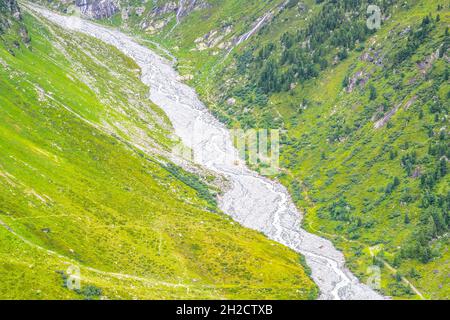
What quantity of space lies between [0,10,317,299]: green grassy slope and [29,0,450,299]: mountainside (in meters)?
19.0

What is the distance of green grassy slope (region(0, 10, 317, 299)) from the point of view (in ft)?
254

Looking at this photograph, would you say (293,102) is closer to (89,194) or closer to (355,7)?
(355,7)

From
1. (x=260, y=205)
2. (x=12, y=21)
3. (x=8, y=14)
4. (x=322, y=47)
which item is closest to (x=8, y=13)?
A: (x=8, y=14)

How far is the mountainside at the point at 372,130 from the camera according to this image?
104875 millimetres

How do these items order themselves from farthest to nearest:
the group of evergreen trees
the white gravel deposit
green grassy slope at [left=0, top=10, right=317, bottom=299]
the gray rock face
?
the group of evergreen trees, the gray rock face, the white gravel deposit, green grassy slope at [left=0, top=10, right=317, bottom=299]

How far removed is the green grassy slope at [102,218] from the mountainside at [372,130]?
1904 centimetres

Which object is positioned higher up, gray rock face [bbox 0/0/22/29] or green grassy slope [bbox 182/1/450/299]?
gray rock face [bbox 0/0/22/29]

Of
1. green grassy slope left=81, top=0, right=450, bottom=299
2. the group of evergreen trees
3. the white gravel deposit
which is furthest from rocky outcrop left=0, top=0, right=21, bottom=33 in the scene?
the group of evergreen trees

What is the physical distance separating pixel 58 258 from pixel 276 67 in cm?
13358

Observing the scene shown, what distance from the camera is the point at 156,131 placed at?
551ft

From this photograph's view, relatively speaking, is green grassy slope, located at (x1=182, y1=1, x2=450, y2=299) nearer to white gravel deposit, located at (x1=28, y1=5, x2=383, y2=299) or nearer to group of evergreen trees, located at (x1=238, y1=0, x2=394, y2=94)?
group of evergreen trees, located at (x1=238, y1=0, x2=394, y2=94)

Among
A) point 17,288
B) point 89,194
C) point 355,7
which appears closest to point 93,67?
point 355,7

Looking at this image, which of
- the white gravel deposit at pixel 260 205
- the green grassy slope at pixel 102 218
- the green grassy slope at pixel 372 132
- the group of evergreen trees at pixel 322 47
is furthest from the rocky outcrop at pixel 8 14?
the group of evergreen trees at pixel 322 47
